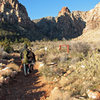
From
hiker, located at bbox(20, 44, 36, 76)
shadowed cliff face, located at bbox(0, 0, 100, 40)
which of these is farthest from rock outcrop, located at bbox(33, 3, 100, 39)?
hiker, located at bbox(20, 44, 36, 76)

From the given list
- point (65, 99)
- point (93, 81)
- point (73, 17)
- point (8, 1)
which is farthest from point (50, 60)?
point (73, 17)

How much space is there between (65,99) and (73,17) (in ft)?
320

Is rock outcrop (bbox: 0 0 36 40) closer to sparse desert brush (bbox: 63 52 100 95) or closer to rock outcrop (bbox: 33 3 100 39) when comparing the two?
rock outcrop (bbox: 33 3 100 39)

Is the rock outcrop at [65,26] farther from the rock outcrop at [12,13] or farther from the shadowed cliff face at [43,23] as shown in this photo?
the rock outcrop at [12,13]

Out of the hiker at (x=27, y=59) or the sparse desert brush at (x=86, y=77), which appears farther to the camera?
the hiker at (x=27, y=59)

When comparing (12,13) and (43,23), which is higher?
(12,13)

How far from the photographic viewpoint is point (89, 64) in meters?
4.23

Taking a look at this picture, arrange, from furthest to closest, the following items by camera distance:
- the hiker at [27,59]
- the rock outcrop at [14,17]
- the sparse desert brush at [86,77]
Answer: the rock outcrop at [14,17]
the hiker at [27,59]
the sparse desert brush at [86,77]

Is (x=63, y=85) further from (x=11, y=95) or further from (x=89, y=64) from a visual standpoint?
(x=11, y=95)

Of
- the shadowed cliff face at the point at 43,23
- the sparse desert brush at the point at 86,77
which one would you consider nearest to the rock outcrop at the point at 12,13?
the shadowed cliff face at the point at 43,23

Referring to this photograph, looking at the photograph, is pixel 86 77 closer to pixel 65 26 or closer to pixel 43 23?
pixel 65 26

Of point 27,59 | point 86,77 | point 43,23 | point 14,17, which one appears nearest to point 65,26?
point 43,23

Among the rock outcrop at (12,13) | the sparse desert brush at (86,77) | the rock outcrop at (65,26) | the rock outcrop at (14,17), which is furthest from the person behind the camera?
the rock outcrop at (65,26)

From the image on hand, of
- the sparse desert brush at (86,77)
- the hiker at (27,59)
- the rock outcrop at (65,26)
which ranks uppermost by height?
the rock outcrop at (65,26)
